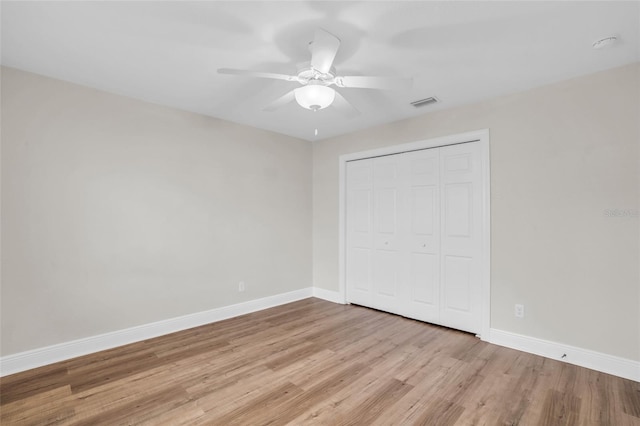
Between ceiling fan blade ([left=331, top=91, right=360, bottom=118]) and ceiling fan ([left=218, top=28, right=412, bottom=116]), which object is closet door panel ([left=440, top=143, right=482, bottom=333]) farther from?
ceiling fan ([left=218, top=28, right=412, bottom=116])

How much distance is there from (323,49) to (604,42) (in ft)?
6.55

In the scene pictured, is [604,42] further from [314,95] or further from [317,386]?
[317,386]

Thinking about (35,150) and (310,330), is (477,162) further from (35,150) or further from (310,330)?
(35,150)

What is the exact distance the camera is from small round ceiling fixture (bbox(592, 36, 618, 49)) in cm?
207

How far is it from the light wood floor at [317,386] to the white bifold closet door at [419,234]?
1.71 feet

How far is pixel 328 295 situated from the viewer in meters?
4.68

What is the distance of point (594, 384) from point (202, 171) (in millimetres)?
4165

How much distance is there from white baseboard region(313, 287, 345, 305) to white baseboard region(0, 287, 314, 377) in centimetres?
75

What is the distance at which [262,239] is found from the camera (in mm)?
4250

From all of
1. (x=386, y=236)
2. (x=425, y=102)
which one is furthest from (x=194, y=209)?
(x=425, y=102)

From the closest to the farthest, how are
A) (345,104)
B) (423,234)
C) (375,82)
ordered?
(375,82) → (345,104) → (423,234)

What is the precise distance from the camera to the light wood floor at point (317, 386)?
193 cm

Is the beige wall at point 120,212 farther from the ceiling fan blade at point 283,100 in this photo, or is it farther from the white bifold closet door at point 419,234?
the ceiling fan blade at point 283,100

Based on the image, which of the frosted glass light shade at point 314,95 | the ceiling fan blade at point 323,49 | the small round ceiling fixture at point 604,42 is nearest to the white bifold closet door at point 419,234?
the small round ceiling fixture at point 604,42
